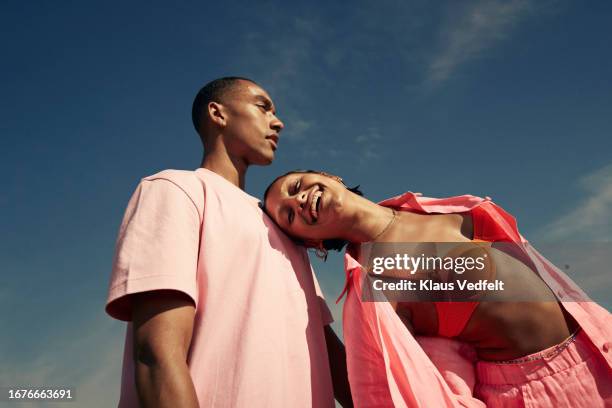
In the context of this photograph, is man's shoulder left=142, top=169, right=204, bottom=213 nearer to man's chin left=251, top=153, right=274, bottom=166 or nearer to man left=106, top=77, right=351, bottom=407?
man left=106, top=77, right=351, bottom=407

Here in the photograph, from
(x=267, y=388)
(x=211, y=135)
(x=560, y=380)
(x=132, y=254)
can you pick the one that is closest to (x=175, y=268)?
(x=132, y=254)

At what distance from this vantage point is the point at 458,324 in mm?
3211

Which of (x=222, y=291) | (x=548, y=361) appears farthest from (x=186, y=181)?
(x=548, y=361)

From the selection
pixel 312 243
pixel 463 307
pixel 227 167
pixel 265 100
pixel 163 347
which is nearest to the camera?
pixel 163 347

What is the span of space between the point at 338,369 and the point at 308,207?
3.75 ft

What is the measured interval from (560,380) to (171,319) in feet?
7.29

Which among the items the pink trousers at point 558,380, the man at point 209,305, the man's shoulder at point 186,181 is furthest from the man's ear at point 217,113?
the pink trousers at point 558,380

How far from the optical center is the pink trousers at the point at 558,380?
2.90 m

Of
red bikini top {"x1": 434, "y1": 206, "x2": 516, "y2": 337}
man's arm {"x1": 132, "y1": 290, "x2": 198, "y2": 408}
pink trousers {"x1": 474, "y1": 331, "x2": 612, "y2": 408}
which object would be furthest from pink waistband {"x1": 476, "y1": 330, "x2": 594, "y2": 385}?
man's arm {"x1": 132, "y1": 290, "x2": 198, "y2": 408}

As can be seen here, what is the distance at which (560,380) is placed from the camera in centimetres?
294

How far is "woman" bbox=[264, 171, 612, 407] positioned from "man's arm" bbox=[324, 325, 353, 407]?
571mm

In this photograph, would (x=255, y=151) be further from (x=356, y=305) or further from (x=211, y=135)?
(x=356, y=305)

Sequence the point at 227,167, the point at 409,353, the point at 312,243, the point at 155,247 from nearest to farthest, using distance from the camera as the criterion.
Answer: the point at 155,247
the point at 409,353
the point at 312,243
the point at 227,167

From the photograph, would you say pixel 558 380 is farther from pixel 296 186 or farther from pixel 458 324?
pixel 296 186
